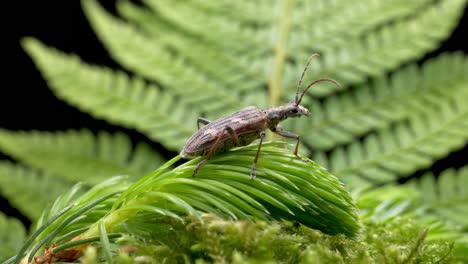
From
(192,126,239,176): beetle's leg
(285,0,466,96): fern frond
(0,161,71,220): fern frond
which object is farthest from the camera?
(285,0,466,96): fern frond

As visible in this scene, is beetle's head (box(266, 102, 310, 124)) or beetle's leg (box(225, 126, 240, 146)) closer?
beetle's leg (box(225, 126, 240, 146))

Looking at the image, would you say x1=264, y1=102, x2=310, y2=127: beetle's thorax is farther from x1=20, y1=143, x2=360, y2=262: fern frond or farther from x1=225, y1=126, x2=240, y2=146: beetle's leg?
x1=20, y1=143, x2=360, y2=262: fern frond

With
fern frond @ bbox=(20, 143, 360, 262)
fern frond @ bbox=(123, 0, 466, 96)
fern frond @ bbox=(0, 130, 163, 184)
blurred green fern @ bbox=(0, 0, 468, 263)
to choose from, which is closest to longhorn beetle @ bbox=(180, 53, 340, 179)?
fern frond @ bbox=(20, 143, 360, 262)

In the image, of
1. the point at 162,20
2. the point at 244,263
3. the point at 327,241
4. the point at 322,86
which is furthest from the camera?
the point at 162,20

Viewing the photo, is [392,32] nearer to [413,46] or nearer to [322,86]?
[413,46]

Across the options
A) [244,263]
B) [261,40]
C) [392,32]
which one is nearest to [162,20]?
[261,40]

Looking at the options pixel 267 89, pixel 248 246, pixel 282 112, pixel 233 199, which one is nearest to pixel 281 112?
pixel 282 112

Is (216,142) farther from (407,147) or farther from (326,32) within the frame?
(326,32)
